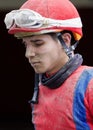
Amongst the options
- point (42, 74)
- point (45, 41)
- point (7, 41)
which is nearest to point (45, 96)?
point (42, 74)

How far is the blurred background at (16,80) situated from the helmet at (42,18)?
581 centimetres

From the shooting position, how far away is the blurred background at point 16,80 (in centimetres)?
912

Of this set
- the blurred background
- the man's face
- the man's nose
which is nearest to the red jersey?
the man's face

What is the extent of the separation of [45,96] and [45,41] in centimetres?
37

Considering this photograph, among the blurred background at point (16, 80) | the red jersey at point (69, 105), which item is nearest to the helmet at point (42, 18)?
the red jersey at point (69, 105)

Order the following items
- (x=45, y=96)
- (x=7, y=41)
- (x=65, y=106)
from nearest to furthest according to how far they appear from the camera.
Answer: (x=65, y=106) → (x=45, y=96) → (x=7, y=41)

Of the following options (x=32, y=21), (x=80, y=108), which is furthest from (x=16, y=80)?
(x=80, y=108)

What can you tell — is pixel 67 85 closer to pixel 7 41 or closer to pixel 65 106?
pixel 65 106

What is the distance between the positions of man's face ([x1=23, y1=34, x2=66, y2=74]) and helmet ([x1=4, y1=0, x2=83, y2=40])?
0.15ft

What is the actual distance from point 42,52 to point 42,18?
0.21 meters

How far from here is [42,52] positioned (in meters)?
3.01

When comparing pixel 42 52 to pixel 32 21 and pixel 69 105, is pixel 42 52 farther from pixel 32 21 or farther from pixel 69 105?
pixel 69 105

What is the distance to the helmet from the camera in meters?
3.00

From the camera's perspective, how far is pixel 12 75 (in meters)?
9.48
